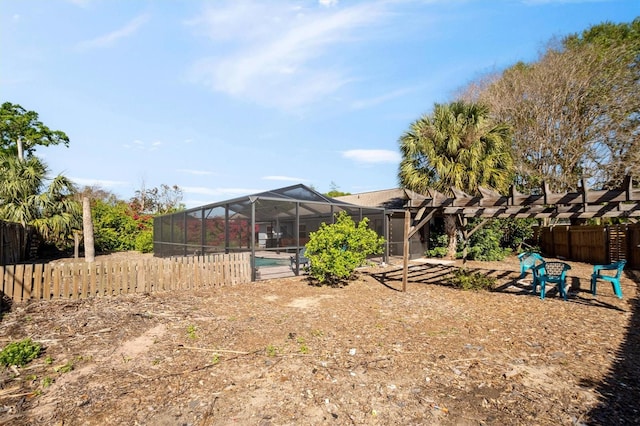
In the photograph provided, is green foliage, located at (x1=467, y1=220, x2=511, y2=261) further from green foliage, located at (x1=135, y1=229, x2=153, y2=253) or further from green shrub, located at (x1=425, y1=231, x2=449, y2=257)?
green foliage, located at (x1=135, y1=229, x2=153, y2=253)

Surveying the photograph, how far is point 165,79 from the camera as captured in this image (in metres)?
10.4

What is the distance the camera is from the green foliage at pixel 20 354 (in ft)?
11.7

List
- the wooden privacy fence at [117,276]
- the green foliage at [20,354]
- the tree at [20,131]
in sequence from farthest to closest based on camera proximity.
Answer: the tree at [20,131], the wooden privacy fence at [117,276], the green foliage at [20,354]

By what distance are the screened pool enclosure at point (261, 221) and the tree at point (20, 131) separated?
2128 centimetres

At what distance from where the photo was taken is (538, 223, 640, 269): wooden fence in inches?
467

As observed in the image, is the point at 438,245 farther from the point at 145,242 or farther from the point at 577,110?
the point at 145,242

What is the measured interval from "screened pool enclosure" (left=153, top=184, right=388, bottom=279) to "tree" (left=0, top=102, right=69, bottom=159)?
21.3m

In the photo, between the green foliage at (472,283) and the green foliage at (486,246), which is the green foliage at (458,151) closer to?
the green foliage at (486,246)

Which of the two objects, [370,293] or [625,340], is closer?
[625,340]

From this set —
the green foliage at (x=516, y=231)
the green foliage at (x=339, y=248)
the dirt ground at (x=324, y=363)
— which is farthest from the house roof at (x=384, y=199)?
the dirt ground at (x=324, y=363)

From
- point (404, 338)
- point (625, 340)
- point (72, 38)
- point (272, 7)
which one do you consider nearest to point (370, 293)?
point (404, 338)

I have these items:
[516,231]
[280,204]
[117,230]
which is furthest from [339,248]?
[117,230]

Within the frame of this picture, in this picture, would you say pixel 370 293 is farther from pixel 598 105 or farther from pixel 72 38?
pixel 598 105

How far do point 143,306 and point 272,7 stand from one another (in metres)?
7.28
